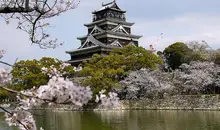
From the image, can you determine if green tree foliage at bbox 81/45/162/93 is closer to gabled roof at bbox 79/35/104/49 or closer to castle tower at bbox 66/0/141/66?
gabled roof at bbox 79/35/104/49

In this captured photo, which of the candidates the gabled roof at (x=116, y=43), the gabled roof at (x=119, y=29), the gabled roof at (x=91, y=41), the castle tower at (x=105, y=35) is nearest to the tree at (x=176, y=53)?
the castle tower at (x=105, y=35)

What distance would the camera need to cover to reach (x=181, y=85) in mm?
21875

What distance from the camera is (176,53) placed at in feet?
96.3

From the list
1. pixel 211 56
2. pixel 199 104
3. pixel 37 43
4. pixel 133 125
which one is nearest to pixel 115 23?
pixel 211 56

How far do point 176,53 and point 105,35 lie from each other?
7.67 meters

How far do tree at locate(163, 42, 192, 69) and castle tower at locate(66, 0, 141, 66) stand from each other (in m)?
4.52

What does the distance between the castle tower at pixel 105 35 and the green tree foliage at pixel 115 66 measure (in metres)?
7.37

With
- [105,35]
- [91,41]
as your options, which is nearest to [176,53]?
[105,35]

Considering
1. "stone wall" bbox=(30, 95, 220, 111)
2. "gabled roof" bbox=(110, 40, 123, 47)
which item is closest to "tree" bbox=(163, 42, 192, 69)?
"gabled roof" bbox=(110, 40, 123, 47)

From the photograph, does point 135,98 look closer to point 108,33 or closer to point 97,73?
point 97,73

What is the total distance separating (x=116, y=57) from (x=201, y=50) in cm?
817

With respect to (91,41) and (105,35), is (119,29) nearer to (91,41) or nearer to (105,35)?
(105,35)

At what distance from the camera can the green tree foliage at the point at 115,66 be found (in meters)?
21.9

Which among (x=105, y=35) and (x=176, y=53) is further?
(x=105, y=35)
